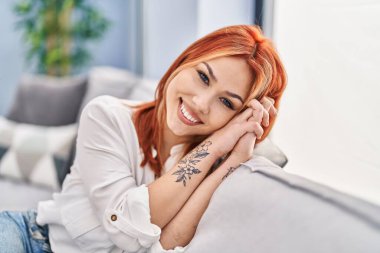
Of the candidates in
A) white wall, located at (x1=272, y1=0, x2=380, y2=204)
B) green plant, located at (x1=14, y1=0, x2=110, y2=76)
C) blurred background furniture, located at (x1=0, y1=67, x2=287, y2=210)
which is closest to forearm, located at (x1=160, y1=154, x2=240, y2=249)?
white wall, located at (x1=272, y1=0, x2=380, y2=204)

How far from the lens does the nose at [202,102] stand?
39.2 inches

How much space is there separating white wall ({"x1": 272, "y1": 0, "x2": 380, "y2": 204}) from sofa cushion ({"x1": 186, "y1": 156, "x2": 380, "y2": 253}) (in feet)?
0.94

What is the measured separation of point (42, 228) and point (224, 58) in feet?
2.34

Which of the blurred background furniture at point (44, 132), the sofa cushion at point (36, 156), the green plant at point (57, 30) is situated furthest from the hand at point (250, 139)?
the green plant at point (57, 30)

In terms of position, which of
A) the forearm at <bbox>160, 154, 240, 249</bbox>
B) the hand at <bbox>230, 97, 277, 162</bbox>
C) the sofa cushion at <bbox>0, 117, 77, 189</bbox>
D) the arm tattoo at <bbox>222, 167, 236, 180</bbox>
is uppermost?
the hand at <bbox>230, 97, 277, 162</bbox>

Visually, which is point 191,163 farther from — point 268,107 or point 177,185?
point 268,107

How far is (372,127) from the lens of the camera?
1009mm

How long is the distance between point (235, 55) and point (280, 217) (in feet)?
1.30

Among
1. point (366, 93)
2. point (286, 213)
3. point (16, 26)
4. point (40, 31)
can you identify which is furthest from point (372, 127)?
point (16, 26)

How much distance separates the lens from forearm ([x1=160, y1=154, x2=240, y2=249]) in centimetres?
95

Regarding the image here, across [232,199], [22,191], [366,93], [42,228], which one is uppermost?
[366,93]

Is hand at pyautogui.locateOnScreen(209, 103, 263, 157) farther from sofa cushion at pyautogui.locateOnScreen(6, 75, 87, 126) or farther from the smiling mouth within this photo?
sofa cushion at pyautogui.locateOnScreen(6, 75, 87, 126)

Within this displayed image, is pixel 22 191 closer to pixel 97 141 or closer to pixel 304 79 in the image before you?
pixel 97 141

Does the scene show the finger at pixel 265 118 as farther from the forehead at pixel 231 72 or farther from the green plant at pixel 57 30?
the green plant at pixel 57 30
